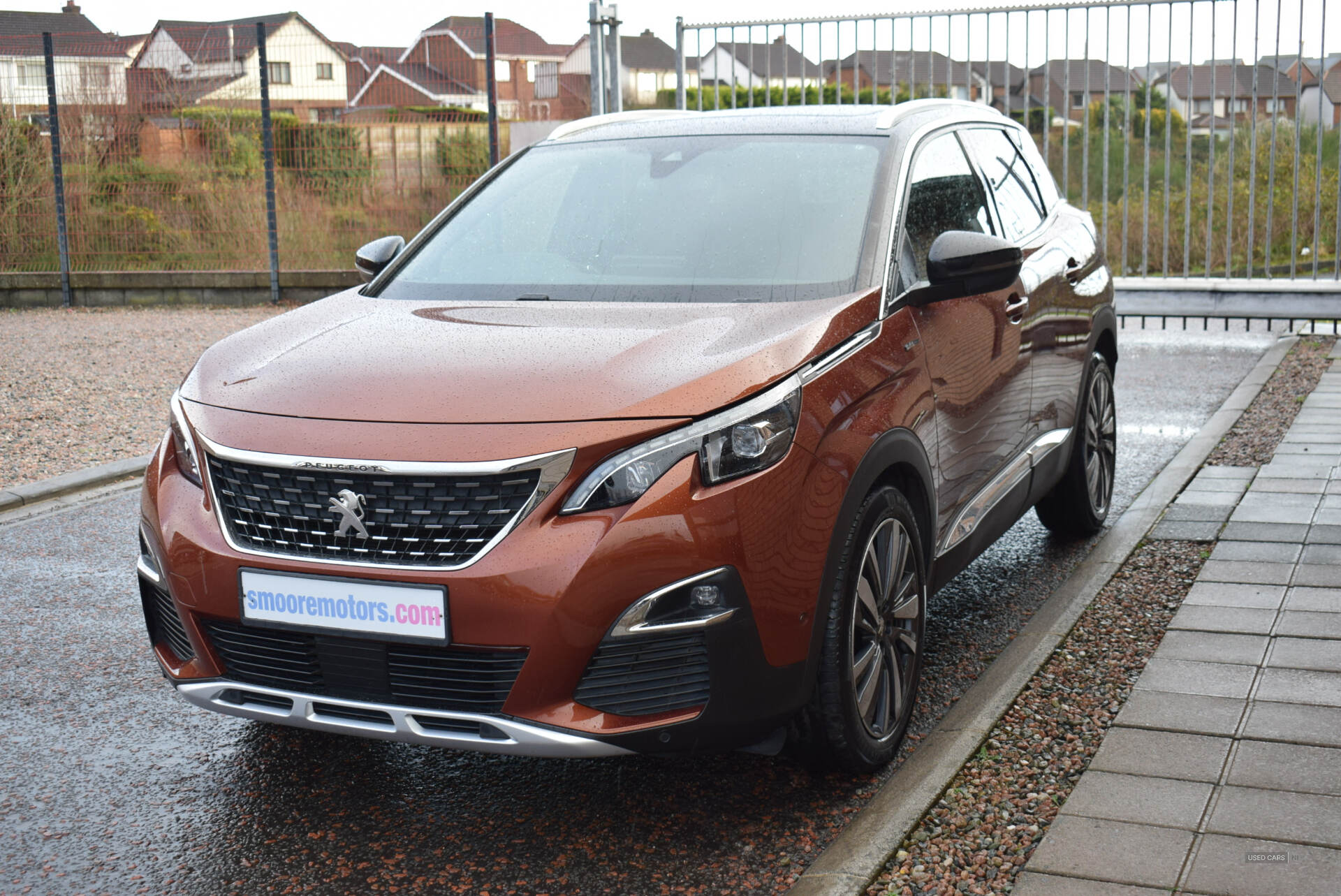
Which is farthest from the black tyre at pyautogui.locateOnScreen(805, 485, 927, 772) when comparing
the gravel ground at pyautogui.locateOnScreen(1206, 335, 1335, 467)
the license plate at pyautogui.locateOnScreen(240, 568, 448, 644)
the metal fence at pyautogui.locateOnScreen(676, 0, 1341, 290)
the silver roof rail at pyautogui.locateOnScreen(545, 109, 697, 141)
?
the metal fence at pyautogui.locateOnScreen(676, 0, 1341, 290)

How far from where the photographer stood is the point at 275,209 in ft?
50.1

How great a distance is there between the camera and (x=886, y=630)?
11.8ft

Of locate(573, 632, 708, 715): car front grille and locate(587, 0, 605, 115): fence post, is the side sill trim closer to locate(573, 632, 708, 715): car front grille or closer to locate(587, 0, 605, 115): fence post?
locate(573, 632, 708, 715): car front grille

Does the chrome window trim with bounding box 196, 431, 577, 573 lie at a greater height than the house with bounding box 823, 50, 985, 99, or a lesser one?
lesser

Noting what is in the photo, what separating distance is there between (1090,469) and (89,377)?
8.04 m

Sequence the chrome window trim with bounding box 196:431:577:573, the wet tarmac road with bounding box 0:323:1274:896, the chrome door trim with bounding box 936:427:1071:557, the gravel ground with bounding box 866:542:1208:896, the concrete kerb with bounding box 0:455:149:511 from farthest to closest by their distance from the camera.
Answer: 1. the concrete kerb with bounding box 0:455:149:511
2. the chrome door trim with bounding box 936:427:1071:557
3. the wet tarmac road with bounding box 0:323:1274:896
4. the gravel ground with bounding box 866:542:1208:896
5. the chrome window trim with bounding box 196:431:577:573

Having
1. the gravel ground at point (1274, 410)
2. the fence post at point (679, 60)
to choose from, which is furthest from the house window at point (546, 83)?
the gravel ground at point (1274, 410)

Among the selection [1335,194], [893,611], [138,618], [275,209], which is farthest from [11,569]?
[1335,194]

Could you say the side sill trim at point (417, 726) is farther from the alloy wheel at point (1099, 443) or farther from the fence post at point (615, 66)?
the fence post at point (615, 66)

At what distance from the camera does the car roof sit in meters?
4.39

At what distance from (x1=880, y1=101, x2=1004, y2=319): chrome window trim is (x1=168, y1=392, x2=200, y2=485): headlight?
5.88 ft

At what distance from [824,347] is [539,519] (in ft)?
2.92

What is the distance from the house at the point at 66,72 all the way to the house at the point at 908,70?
7.88 metres

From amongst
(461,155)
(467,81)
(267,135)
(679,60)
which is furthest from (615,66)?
(267,135)
